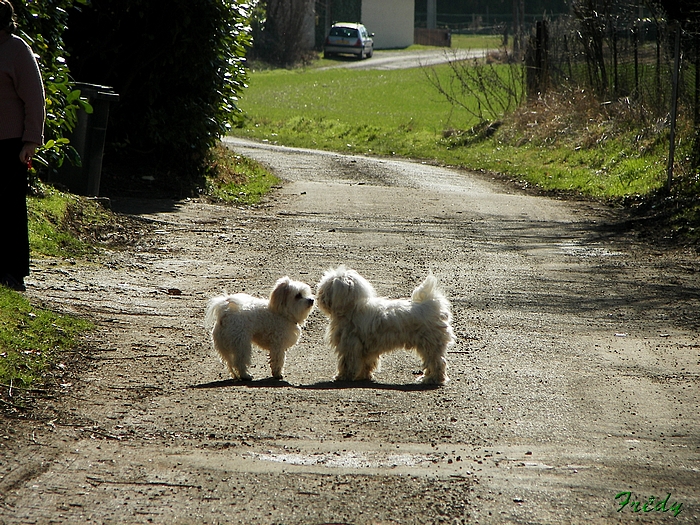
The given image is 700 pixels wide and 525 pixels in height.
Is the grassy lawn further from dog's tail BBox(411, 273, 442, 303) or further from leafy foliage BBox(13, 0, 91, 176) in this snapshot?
dog's tail BBox(411, 273, 442, 303)

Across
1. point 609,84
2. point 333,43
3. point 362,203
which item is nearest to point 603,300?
point 362,203

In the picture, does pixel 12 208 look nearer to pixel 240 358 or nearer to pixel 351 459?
pixel 240 358

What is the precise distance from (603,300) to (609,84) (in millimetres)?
15797

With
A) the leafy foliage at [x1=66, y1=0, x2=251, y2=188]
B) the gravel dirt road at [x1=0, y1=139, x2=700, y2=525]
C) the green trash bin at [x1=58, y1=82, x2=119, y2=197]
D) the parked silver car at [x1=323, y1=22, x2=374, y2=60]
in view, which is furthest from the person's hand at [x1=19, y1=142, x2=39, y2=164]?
the parked silver car at [x1=323, y1=22, x2=374, y2=60]

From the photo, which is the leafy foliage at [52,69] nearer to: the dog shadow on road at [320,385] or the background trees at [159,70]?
the background trees at [159,70]

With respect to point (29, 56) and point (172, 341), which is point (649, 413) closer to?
point (172, 341)

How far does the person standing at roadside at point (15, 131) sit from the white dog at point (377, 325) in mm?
2590

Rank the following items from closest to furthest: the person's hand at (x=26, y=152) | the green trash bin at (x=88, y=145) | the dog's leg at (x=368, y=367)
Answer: the dog's leg at (x=368, y=367) → the person's hand at (x=26, y=152) → the green trash bin at (x=88, y=145)

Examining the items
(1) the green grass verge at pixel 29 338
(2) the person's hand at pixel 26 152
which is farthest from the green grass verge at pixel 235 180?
(1) the green grass verge at pixel 29 338

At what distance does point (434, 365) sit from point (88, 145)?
7986mm

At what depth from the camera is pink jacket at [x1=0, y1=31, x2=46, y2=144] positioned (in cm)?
727

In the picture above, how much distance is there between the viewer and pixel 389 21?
253 ft

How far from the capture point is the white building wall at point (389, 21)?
75.8 m

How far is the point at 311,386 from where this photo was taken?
21.6 feet
